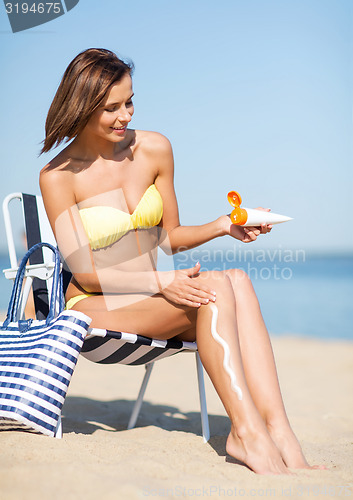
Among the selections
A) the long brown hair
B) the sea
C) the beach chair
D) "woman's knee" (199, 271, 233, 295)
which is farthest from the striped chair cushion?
the long brown hair

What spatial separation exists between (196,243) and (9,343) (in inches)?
39.2

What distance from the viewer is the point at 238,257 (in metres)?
22.2

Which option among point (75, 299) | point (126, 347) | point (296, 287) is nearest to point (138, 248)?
point (75, 299)

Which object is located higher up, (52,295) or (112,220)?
(112,220)

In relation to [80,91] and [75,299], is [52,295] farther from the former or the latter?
[80,91]

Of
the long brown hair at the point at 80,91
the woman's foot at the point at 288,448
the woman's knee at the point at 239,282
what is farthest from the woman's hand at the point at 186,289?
the long brown hair at the point at 80,91

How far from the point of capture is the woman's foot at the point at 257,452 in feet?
6.41

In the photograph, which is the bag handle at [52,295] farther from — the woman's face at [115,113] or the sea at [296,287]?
the sea at [296,287]

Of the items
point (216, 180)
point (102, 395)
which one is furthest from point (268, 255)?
point (102, 395)

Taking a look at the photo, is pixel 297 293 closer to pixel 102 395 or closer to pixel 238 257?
pixel 238 257

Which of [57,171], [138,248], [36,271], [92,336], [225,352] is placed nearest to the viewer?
[225,352]

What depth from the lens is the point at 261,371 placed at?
2211mm

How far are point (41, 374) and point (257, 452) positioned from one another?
85 centimetres

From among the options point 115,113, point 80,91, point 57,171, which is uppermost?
point 80,91
